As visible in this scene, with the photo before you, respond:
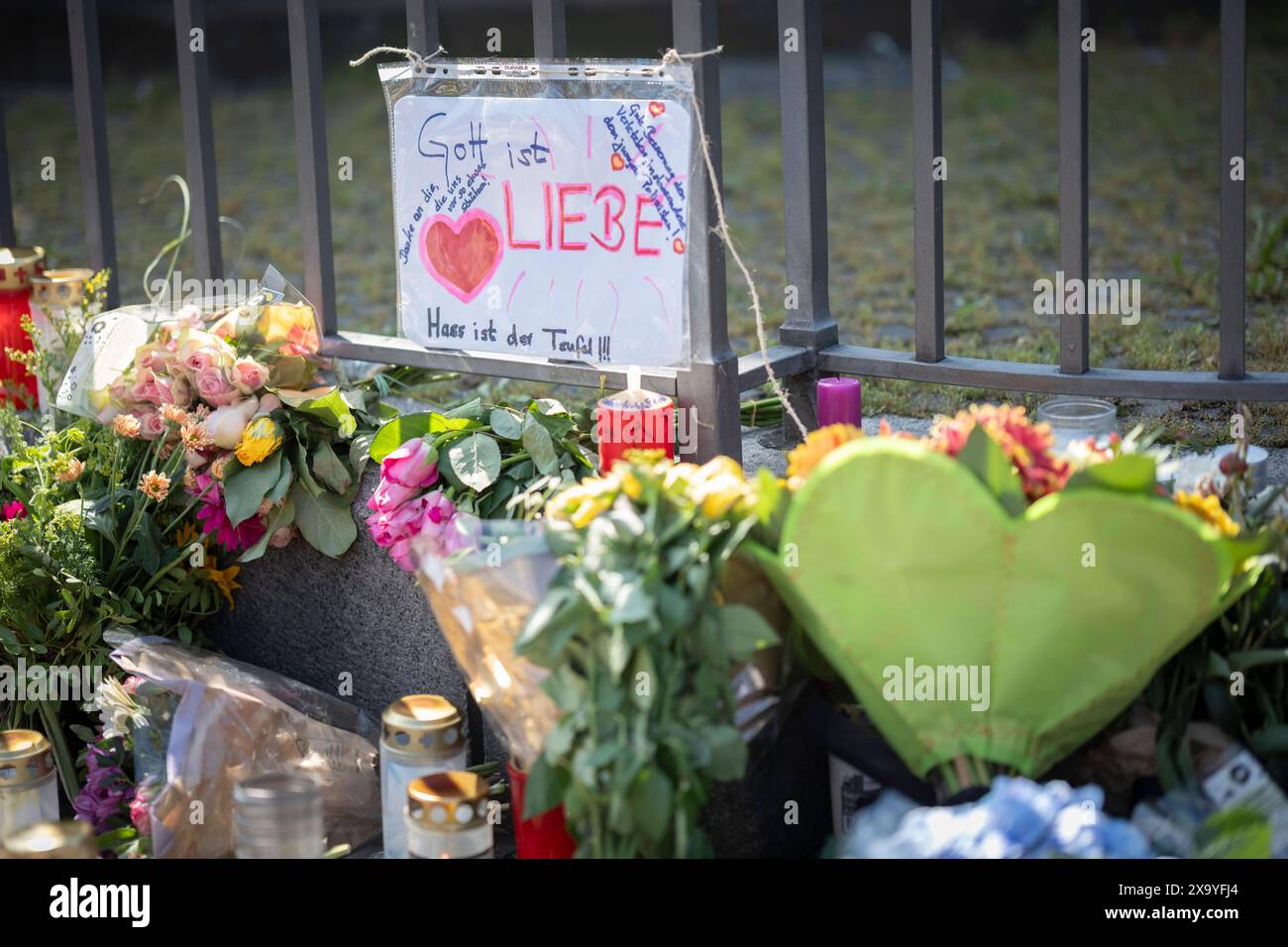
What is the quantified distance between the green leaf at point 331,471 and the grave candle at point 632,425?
1.60 feet

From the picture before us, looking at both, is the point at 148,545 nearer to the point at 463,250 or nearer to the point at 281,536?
the point at 281,536

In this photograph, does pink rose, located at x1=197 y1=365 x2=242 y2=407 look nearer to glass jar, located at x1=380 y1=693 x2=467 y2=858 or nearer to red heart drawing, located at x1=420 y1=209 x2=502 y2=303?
red heart drawing, located at x1=420 y1=209 x2=502 y2=303

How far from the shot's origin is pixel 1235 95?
2.22 meters

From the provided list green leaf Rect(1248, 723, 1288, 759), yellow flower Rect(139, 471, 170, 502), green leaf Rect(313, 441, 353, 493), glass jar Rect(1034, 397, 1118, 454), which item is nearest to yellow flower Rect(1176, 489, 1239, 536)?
green leaf Rect(1248, 723, 1288, 759)

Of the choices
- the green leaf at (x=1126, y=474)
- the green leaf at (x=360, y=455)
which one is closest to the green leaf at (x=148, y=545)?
the green leaf at (x=360, y=455)

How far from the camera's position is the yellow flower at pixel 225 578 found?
258 cm

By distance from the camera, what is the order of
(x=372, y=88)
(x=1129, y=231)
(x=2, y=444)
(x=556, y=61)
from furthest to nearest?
(x=372, y=88) → (x=1129, y=231) → (x=2, y=444) → (x=556, y=61)

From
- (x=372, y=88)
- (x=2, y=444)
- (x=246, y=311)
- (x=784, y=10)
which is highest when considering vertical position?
(x=372, y=88)

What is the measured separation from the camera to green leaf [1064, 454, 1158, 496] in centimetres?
161

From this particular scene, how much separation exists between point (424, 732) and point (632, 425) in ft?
1.77
